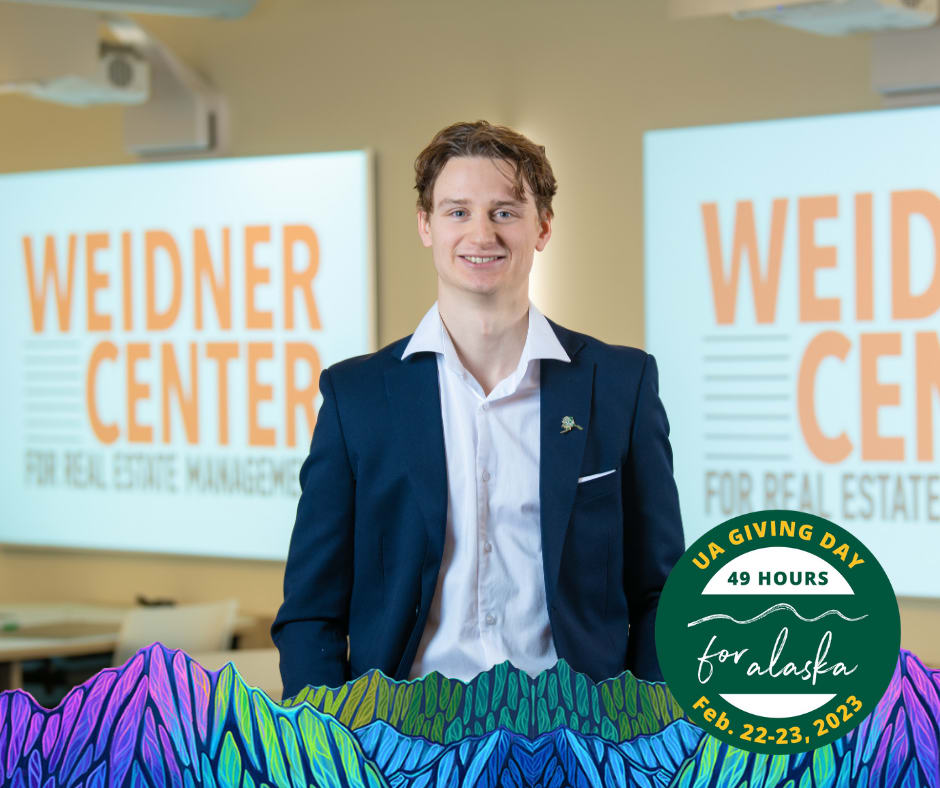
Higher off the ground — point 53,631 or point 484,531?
point 484,531

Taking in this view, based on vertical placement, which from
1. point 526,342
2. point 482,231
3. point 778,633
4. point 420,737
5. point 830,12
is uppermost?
point 830,12

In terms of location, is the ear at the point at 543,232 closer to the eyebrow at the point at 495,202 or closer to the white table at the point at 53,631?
the eyebrow at the point at 495,202

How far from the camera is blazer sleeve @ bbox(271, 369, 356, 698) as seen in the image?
1.65 m

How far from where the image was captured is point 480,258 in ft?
5.09

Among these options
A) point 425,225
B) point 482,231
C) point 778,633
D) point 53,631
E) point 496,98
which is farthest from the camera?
point 496,98

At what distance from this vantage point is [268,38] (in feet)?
17.8

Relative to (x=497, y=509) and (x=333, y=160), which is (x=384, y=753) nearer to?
(x=497, y=509)

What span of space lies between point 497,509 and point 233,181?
4075 millimetres

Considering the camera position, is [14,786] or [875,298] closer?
[14,786]

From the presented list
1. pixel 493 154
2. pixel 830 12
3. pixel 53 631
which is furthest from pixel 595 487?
pixel 53 631

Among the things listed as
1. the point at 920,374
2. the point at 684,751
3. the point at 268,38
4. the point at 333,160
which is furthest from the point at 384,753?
the point at 268,38

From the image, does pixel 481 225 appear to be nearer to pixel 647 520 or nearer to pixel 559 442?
pixel 559 442

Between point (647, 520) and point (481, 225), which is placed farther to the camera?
point (647, 520)

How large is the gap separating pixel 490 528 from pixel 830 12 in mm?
2719
